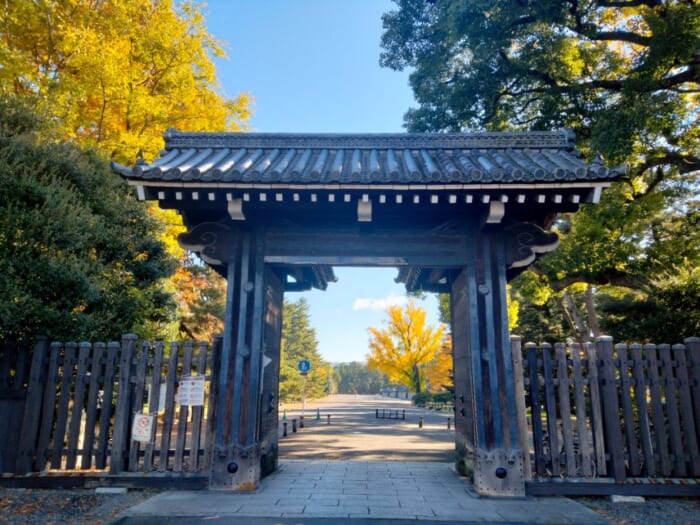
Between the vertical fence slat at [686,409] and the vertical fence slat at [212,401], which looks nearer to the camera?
the vertical fence slat at [686,409]

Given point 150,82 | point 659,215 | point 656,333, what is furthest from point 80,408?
point 659,215

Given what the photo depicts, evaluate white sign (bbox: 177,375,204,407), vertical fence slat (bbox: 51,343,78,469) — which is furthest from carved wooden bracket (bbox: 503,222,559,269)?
vertical fence slat (bbox: 51,343,78,469)

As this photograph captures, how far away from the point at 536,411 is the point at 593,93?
418 inches

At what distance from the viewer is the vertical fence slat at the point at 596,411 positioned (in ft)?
19.4

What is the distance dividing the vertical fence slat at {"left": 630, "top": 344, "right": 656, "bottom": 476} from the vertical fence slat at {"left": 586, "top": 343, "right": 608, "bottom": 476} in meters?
0.55

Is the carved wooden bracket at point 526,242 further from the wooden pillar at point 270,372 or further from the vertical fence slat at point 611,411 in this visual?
the wooden pillar at point 270,372

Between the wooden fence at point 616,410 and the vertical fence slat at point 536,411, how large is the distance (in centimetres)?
1

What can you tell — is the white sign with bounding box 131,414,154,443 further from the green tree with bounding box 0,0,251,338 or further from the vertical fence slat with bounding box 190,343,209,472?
the green tree with bounding box 0,0,251,338

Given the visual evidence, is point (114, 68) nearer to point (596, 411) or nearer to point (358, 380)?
point (596, 411)

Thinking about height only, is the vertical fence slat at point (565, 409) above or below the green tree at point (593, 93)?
below

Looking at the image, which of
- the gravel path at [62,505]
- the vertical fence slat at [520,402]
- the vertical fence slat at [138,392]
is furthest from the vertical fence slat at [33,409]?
the vertical fence slat at [520,402]

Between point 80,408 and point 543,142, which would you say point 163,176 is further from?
point 543,142

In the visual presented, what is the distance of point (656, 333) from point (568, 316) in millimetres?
13289

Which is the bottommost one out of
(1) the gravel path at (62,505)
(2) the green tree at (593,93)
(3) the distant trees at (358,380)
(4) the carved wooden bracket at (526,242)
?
(3) the distant trees at (358,380)
